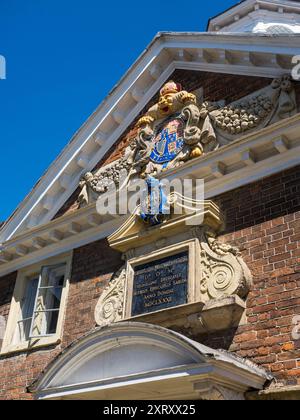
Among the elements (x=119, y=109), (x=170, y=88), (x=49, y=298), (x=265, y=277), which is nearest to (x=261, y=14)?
(x=119, y=109)

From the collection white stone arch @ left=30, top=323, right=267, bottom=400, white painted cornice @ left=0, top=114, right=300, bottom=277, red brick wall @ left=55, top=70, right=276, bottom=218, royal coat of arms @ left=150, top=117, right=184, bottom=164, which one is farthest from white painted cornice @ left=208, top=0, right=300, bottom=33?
white stone arch @ left=30, top=323, right=267, bottom=400

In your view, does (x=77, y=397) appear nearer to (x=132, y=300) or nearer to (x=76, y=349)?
(x=76, y=349)

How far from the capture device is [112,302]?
31.0ft

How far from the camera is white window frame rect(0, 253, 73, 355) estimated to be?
10234 mm

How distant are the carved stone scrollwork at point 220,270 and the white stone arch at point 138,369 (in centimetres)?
113

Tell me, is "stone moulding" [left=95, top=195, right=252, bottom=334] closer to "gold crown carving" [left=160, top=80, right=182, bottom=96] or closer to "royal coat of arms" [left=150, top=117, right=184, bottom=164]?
"royal coat of arms" [left=150, top=117, right=184, bottom=164]

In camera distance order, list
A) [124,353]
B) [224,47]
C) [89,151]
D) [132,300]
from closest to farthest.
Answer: [124,353] → [132,300] → [224,47] → [89,151]

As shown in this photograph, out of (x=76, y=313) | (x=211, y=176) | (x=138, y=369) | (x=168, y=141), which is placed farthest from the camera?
(x=168, y=141)

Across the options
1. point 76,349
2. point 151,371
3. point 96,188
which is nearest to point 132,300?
point 76,349

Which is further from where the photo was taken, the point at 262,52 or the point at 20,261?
the point at 20,261

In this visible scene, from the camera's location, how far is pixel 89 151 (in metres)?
12.1

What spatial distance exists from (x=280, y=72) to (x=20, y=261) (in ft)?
21.9

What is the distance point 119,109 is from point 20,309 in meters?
4.72

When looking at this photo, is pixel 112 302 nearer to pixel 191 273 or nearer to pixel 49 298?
pixel 191 273
